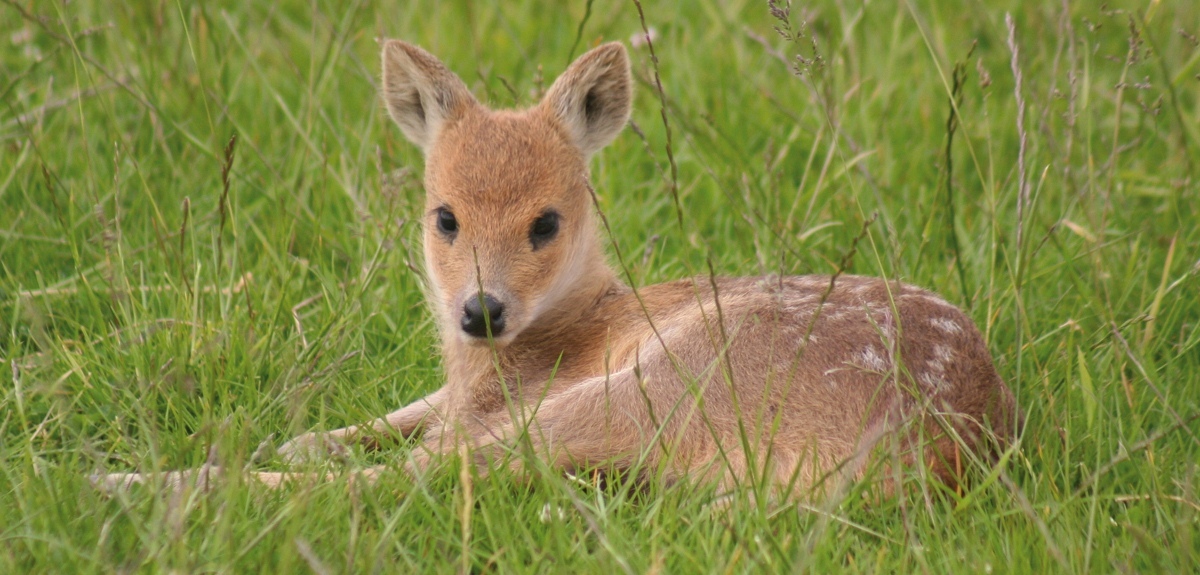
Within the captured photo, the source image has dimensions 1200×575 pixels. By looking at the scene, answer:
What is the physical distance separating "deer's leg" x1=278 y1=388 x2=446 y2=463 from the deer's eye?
25.1 inches

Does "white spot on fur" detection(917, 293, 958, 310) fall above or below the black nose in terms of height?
below

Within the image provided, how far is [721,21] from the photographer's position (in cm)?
743

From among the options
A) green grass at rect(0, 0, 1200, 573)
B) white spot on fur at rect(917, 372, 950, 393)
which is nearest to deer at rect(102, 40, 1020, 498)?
white spot on fur at rect(917, 372, 950, 393)

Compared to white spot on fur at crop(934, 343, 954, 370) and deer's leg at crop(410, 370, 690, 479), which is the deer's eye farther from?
white spot on fur at crop(934, 343, 954, 370)

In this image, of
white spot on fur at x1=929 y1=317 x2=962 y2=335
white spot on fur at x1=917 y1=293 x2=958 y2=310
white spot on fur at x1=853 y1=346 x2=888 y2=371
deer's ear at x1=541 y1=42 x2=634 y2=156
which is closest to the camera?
white spot on fur at x1=853 y1=346 x2=888 y2=371

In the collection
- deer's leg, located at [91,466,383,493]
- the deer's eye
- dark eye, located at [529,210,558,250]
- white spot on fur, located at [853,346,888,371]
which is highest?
the deer's eye

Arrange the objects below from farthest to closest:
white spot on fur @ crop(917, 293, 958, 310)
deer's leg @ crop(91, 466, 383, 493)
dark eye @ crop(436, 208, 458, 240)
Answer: dark eye @ crop(436, 208, 458, 240), white spot on fur @ crop(917, 293, 958, 310), deer's leg @ crop(91, 466, 383, 493)

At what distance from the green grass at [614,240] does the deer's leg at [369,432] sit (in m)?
0.10

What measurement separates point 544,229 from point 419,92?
934mm

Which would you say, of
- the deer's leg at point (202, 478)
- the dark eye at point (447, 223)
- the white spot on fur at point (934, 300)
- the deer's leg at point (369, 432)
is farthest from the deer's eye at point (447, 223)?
the white spot on fur at point (934, 300)

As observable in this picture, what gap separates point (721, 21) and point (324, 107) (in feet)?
8.17

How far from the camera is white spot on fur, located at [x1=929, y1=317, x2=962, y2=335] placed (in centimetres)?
418

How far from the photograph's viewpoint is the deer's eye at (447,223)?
480 cm

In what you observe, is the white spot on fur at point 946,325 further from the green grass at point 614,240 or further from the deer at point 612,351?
the green grass at point 614,240
